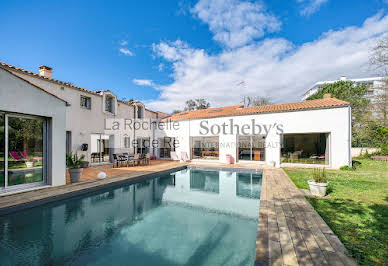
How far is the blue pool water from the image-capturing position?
10.8 feet

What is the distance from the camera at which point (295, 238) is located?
3.10m

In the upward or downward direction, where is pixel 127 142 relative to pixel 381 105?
downward

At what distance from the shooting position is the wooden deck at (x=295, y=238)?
98.7 inches

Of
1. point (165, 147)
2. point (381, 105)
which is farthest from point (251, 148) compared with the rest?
point (381, 105)

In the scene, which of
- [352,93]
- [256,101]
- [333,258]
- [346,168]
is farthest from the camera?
[256,101]

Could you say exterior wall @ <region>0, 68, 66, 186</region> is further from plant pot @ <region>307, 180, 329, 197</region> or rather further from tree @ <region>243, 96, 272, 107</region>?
tree @ <region>243, 96, 272, 107</region>

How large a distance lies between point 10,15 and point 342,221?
15254 mm

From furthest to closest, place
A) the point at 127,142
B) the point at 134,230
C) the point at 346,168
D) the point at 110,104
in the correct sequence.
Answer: the point at 127,142
the point at 110,104
the point at 346,168
the point at 134,230

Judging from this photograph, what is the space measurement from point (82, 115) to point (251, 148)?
12.4 metres

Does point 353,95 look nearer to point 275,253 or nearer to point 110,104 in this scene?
point 275,253

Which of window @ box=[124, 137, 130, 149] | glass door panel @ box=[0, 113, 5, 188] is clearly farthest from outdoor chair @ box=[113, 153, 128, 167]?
glass door panel @ box=[0, 113, 5, 188]

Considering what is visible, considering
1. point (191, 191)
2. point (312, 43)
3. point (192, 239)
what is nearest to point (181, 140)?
point (191, 191)

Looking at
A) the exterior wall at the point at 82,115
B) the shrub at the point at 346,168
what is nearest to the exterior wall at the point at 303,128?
the shrub at the point at 346,168

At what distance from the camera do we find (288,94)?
36.4 m
